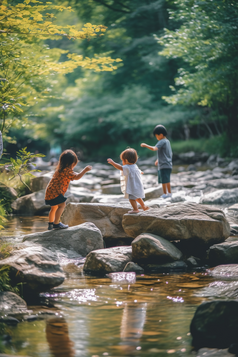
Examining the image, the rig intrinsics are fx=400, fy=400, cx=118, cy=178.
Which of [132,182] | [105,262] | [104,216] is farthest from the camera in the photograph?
[132,182]

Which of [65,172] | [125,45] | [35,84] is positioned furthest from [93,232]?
[125,45]

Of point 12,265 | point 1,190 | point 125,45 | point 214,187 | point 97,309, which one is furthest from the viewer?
point 125,45

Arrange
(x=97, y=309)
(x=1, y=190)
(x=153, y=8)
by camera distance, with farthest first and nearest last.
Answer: (x=153, y=8) < (x=1, y=190) < (x=97, y=309)

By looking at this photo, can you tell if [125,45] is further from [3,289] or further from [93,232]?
[3,289]

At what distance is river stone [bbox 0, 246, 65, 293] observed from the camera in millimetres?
3680

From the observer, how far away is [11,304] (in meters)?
3.35

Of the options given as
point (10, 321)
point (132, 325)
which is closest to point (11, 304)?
point (10, 321)

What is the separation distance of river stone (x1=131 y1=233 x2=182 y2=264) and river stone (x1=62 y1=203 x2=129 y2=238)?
3.86 ft

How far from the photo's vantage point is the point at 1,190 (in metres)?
7.72

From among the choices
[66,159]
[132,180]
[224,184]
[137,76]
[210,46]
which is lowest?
[224,184]

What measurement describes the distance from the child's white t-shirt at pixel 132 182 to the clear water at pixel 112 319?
209cm

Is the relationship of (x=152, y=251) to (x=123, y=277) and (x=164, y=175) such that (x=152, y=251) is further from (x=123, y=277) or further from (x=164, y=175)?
(x=164, y=175)

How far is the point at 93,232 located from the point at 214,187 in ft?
23.1

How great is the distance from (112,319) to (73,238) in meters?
2.28
